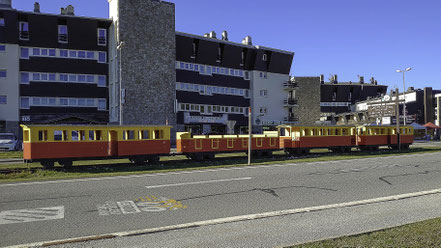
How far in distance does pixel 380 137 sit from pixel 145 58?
3049cm

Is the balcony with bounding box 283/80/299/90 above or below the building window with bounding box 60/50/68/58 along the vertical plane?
below

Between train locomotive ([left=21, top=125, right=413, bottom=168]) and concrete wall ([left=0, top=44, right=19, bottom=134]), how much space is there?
998 inches

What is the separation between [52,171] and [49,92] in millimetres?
27783

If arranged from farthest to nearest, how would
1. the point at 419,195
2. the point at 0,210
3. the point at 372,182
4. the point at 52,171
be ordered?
1. the point at 52,171
2. the point at 372,182
3. the point at 419,195
4. the point at 0,210

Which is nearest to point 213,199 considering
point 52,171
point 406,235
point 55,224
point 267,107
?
point 55,224

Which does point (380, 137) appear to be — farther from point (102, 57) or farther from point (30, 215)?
point (102, 57)

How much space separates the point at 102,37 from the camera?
4519 cm

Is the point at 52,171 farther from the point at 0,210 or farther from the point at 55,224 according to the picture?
the point at 55,224

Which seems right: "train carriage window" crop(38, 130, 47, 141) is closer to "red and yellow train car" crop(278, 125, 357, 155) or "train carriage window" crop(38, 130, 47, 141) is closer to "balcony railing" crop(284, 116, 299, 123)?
"red and yellow train car" crop(278, 125, 357, 155)

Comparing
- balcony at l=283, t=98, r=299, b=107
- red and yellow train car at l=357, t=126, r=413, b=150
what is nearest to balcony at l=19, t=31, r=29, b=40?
red and yellow train car at l=357, t=126, r=413, b=150

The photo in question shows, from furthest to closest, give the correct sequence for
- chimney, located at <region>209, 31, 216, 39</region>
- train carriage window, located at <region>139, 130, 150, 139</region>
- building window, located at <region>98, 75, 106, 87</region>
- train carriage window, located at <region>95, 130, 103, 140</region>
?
chimney, located at <region>209, 31, 216, 39</region> < building window, located at <region>98, 75, 106, 87</region> < train carriage window, located at <region>139, 130, 150, 139</region> < train carriage window, located at <region>95, 130, 103, 140</region>

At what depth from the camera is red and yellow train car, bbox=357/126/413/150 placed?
32.8 m

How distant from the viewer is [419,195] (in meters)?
10.6

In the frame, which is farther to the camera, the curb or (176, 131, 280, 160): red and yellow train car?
(176, 131, 280, 160): red and yellow train car
